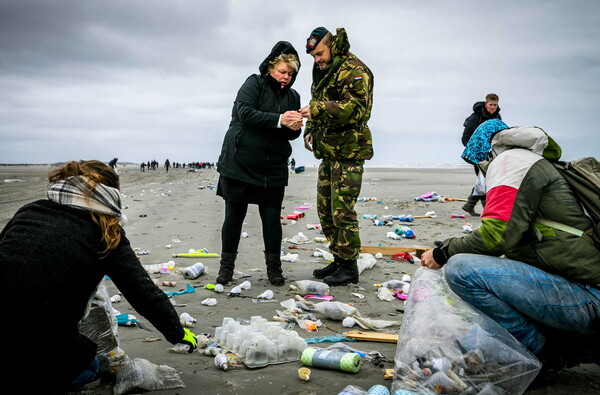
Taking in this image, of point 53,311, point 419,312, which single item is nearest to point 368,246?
point 419,312

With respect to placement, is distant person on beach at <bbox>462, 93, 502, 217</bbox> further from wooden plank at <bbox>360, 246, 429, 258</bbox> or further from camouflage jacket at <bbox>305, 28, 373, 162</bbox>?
camouflage jacket at <bbox>305, 28, 373, 162</bbox>

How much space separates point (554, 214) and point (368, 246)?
3811 millimetres

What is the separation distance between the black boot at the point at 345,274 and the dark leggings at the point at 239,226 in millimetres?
578

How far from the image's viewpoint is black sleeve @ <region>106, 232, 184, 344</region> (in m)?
2.03

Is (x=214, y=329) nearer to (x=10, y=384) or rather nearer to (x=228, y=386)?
(x=228, y=386)

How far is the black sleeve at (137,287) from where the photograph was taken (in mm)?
2033

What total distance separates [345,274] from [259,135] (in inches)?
58.8

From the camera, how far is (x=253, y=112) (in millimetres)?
4121

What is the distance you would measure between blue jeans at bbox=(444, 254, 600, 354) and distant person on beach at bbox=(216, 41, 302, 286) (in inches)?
90.2

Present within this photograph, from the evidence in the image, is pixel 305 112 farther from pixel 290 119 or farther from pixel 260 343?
pixel 260 343

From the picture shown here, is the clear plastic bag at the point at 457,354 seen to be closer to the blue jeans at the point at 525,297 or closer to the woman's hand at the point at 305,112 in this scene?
the blue jeans at the point at 525,297

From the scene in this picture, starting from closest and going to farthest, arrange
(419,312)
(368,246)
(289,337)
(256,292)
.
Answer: (419,312)
(289,337)
(256,292)
(368,246)

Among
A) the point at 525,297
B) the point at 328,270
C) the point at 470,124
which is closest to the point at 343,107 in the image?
the point at 328,270

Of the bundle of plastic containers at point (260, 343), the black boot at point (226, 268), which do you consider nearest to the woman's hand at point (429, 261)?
the bundle of plastic containers at point (260, 343)
